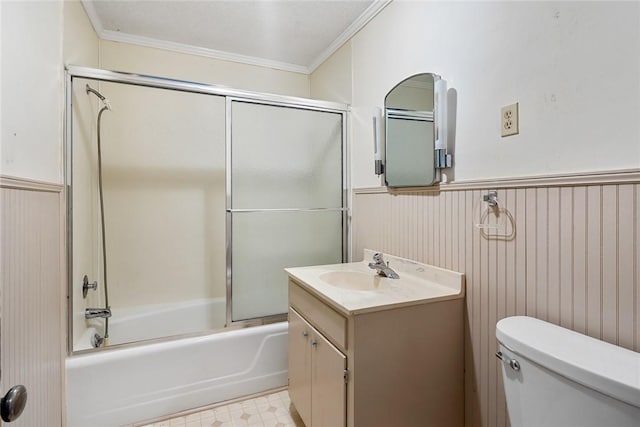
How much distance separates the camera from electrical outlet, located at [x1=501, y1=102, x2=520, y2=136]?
3.76ft

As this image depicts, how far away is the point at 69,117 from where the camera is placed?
62.1 inches

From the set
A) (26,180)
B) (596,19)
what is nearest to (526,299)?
(596,19)

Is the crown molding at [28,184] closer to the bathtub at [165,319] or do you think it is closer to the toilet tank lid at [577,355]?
the bathtub at [165,319]

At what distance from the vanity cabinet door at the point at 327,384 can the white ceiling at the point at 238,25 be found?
1941mm

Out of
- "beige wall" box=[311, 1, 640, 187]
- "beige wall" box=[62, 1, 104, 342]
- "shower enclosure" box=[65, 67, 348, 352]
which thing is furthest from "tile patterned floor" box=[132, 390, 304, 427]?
"beige wall" box=[311, 1, 640, 187]

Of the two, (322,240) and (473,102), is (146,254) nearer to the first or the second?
(322,240)

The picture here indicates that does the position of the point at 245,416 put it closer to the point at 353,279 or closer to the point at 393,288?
the point at 353,279

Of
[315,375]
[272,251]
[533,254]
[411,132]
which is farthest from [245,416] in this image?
[411,132]

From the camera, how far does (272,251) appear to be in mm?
→ 2072

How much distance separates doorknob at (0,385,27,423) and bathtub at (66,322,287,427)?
1.19 meters

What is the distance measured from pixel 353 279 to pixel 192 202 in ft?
5.14

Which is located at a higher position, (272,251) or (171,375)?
(272,251)

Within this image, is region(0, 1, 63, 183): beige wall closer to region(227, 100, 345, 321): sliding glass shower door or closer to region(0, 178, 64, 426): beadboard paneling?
region(0, 178, 64, 426): beadboard paneling

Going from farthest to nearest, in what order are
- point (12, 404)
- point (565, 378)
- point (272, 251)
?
point (272, 251) → point (565, 378) → point (12, 404)
